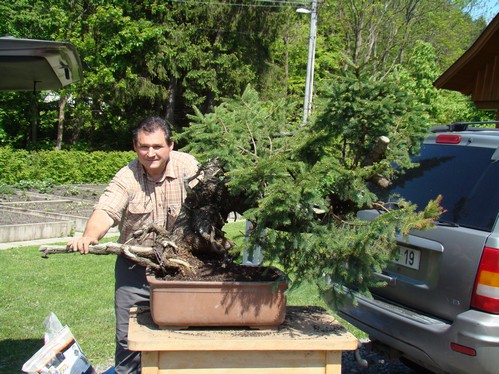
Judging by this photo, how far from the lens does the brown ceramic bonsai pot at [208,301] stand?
2578 mm

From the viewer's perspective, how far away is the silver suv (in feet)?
10.0

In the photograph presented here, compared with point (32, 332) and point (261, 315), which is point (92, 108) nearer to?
point (32, 332)

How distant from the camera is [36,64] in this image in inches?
149

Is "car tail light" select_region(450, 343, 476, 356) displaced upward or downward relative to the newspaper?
upward

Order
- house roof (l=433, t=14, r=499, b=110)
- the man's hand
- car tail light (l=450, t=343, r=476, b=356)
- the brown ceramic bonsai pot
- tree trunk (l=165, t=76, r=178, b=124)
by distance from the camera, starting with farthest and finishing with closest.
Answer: tree trunk (l=165, t=76, r=178, b=124)
house roof (l=433, t=14, r=499, b=110)
car tail light (l=450, t=343, r=476, b=356)
the man's hand
the brown ceramic bonsai pot

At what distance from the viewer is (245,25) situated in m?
27.2

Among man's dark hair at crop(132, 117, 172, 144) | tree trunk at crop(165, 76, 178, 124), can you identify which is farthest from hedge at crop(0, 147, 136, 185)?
man's dark hair at crop(132, 117, 172, 144)

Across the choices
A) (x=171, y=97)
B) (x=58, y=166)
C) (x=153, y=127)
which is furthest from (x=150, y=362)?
(x=171, y=97)

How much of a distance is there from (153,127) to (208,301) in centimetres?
115

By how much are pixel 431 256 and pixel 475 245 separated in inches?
12.4

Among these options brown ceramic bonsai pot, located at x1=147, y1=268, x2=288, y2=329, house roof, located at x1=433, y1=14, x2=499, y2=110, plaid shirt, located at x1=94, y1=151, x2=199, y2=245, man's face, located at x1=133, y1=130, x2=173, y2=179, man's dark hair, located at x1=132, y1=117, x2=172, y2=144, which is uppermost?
house roof, located at x1=433, y1=14, x2=499, y2=110

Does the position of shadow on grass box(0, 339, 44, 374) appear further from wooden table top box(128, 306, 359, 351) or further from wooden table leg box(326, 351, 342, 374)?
wooden table leg box(326, 351, 342, 374)

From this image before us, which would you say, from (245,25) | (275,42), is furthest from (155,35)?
(275,42)

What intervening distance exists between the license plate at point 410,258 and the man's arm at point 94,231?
1.74 metres
